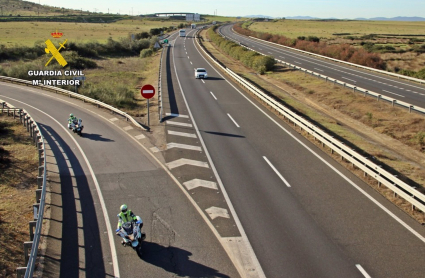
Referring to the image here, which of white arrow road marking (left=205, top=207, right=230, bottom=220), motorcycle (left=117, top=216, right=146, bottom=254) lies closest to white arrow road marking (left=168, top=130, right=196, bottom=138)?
white arrow road marking (left=205, top=207, right=230, bottom=220)

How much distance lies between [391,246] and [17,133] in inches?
814

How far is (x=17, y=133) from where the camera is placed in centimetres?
2338

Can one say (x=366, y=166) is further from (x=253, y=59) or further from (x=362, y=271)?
(x=253, y=59)

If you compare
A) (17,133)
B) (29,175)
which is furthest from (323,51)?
(29,175)

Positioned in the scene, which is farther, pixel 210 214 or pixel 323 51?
pixel 323 51

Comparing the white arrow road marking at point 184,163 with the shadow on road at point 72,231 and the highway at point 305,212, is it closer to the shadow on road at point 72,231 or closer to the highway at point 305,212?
the highway at point 305,212

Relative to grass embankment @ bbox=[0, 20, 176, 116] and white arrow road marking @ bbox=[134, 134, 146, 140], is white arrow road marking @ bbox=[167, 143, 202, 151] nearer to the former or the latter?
white arrow road marking @ bbox=[134, 134, 146, 140]

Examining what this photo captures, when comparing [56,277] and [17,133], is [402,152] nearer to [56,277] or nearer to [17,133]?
[56,277]

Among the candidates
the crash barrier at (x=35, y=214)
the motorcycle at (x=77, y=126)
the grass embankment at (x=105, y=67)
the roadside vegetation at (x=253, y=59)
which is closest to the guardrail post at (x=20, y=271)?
the crash barrier at (x=35, y=214)

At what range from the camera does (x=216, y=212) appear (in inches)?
489

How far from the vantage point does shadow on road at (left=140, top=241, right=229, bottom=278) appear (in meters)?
9.45

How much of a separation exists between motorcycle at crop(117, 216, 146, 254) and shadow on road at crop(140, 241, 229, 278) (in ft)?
1.15

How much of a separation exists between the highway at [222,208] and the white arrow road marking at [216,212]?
0.06 m

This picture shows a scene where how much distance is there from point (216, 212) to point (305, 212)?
107 inches
